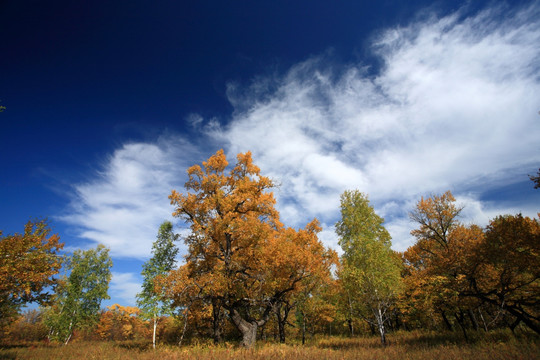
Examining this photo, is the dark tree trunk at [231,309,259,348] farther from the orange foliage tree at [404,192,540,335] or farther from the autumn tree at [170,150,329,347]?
the orange foliage tree at [404,192,540,335]

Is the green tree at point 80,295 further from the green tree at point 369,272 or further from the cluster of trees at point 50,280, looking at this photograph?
the green tree at point 369,272

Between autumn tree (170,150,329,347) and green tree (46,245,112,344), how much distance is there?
25402mm

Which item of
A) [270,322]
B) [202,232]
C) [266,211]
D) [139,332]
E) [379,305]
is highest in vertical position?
[266,211]

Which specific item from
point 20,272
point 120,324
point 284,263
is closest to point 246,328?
point 284,263

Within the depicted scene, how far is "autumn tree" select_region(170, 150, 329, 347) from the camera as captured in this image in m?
15.5

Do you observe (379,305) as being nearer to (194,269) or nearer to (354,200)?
(354,200)

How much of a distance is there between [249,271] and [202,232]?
15.8ft

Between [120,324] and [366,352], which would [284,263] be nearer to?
[366,352]

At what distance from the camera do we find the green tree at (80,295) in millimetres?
29297

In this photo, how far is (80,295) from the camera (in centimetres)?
3120

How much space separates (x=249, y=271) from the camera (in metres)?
17.1

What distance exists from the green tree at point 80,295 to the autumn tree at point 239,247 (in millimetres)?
25402

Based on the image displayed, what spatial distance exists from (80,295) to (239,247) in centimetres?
3080

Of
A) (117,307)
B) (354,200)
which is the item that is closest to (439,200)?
(354,200)
